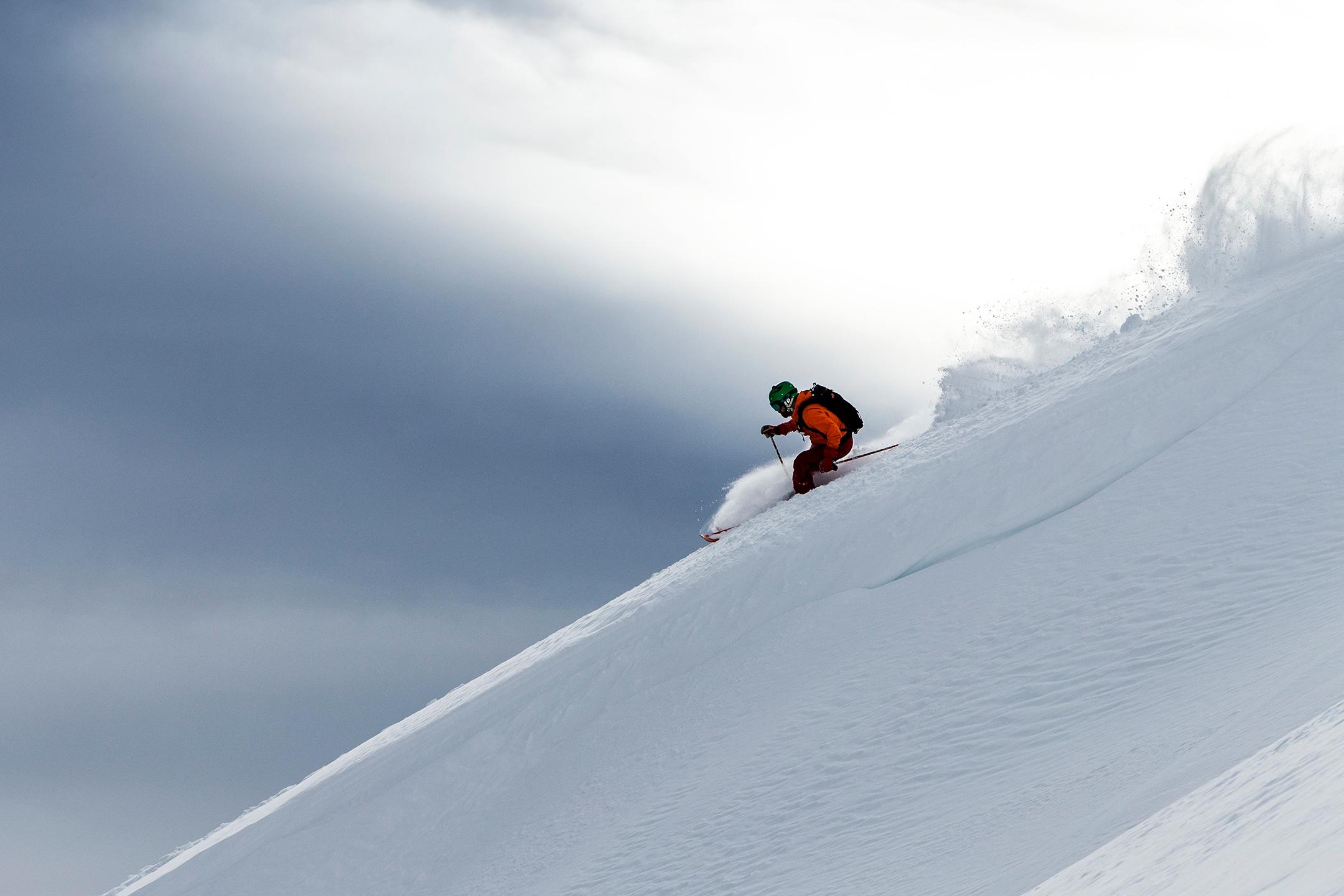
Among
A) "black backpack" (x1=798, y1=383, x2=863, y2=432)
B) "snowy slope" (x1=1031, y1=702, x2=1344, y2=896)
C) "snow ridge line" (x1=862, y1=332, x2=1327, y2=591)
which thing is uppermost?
"black backpack" (x1=798, y1=383, x2=863, y2=432)

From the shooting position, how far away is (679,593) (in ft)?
45.1

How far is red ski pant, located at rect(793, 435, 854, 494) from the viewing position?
1565cm

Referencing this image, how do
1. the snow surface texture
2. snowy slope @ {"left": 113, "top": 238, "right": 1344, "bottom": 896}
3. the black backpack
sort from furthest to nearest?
the black backpack → snowy slope @ {"left": 113, "top": 238, "right": 1344, "bottom": 896} → the snow surface texture

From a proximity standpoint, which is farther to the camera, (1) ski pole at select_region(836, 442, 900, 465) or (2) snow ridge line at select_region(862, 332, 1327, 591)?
(1) ski pole at select_region(836, 442, 900, 465)

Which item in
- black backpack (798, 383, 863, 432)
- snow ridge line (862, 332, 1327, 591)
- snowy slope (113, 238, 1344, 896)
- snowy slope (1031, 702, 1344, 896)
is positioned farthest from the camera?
black backpack (798, 383, 863, 432)

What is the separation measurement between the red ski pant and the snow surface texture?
0.39 m

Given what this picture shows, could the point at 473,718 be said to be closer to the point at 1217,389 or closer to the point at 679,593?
the point at 679,593

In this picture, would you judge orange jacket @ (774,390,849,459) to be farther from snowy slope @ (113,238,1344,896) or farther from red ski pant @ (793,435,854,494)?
snowy slope @ (113,238,1344,896)

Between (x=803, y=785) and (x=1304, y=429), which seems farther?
(x=1304, y=429)

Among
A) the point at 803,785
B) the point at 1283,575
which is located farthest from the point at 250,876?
the point at 1283,575

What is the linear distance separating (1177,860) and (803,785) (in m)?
5.40

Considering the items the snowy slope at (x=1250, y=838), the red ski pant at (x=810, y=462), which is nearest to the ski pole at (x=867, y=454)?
the red ski pant at (x=810, y=462)

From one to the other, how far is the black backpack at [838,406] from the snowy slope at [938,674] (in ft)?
2.07

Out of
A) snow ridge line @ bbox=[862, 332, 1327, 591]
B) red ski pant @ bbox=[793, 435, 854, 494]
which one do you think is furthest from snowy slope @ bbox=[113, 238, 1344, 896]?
red ski pant @ bbox=[793, 435, 854, 494]
